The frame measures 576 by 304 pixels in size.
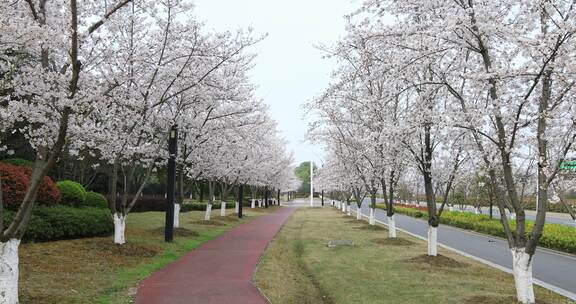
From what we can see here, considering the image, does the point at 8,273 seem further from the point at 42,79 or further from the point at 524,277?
the point at 524,277

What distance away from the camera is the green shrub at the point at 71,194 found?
46.4 ft

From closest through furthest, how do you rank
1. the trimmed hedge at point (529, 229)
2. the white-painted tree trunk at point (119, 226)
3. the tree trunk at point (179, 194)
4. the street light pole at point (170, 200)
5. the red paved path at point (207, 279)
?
the red paved path at point (207, 279), the white-painted tree trunk at point (119, 226), the street light pole at point (170, 200), the trimmed hedge at point (529, 229), the tree trunk at point (179, 194)

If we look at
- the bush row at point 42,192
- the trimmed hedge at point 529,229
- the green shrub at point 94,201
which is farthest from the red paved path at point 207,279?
the trimmed hedge at point 529,229

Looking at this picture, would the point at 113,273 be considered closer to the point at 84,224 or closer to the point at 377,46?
the point at 84,224

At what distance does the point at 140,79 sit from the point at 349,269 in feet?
23.3

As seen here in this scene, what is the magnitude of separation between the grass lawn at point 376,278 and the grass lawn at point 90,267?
2601 mm

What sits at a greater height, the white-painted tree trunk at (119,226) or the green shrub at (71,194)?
the green shrub at (71,194)

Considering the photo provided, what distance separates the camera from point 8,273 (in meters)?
6.49

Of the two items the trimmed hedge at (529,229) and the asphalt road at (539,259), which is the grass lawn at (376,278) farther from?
the trimmed hedge at (529,229)

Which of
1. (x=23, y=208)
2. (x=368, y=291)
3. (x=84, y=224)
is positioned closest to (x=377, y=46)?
(x=368, y=291)

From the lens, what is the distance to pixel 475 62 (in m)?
9.46

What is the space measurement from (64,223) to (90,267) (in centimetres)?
299

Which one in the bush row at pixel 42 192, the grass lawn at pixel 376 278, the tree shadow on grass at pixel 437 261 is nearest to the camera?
the grass lawn at pixel 376 278

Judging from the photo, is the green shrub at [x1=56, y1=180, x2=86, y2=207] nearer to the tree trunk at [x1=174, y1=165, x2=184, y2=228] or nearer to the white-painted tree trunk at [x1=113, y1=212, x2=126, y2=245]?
the white-painted tree trunk at [x1=113, y1=212, x2=126, y2=245]
